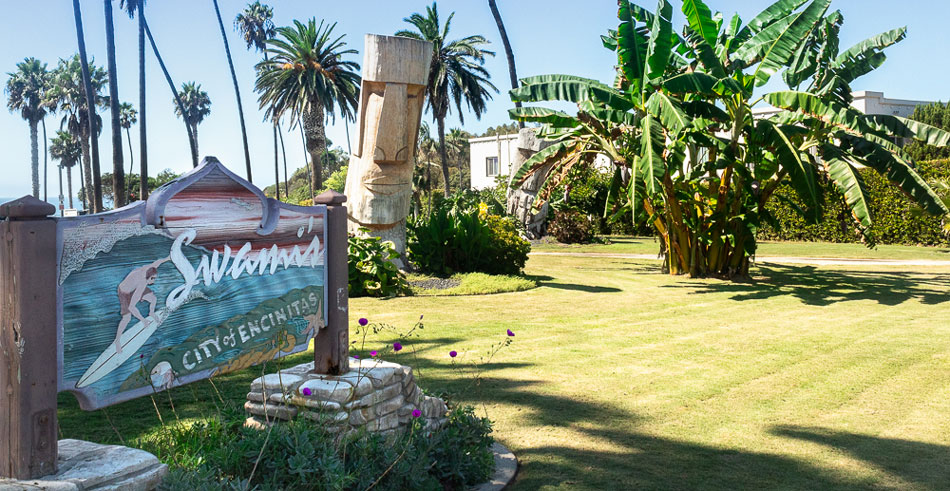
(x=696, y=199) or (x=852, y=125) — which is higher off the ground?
(x=852, y=125)

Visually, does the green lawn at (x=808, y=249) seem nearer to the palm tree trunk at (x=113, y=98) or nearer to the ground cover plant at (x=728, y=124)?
the ground cover plant at (x=728, y=124)

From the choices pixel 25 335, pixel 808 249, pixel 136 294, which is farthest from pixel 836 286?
pixel 25 335

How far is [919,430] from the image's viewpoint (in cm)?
502

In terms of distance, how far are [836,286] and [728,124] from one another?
3.28 meters

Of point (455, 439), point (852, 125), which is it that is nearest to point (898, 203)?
point (852, 125)

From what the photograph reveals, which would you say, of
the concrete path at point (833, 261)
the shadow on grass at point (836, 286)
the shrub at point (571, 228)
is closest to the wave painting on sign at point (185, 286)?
the shadow on grass at point (836, 286)

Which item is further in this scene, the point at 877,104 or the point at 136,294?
the point at 877,104

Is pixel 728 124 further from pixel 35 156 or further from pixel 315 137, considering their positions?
pixel 35 156

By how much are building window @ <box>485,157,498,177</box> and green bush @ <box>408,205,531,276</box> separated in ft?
107

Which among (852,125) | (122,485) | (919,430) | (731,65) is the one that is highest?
(731,65)

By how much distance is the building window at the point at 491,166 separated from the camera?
46000 millimetres

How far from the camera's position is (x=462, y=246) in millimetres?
13297

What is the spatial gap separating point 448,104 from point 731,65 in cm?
2745

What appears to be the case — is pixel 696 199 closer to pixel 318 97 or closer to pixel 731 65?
pixel 731 65
